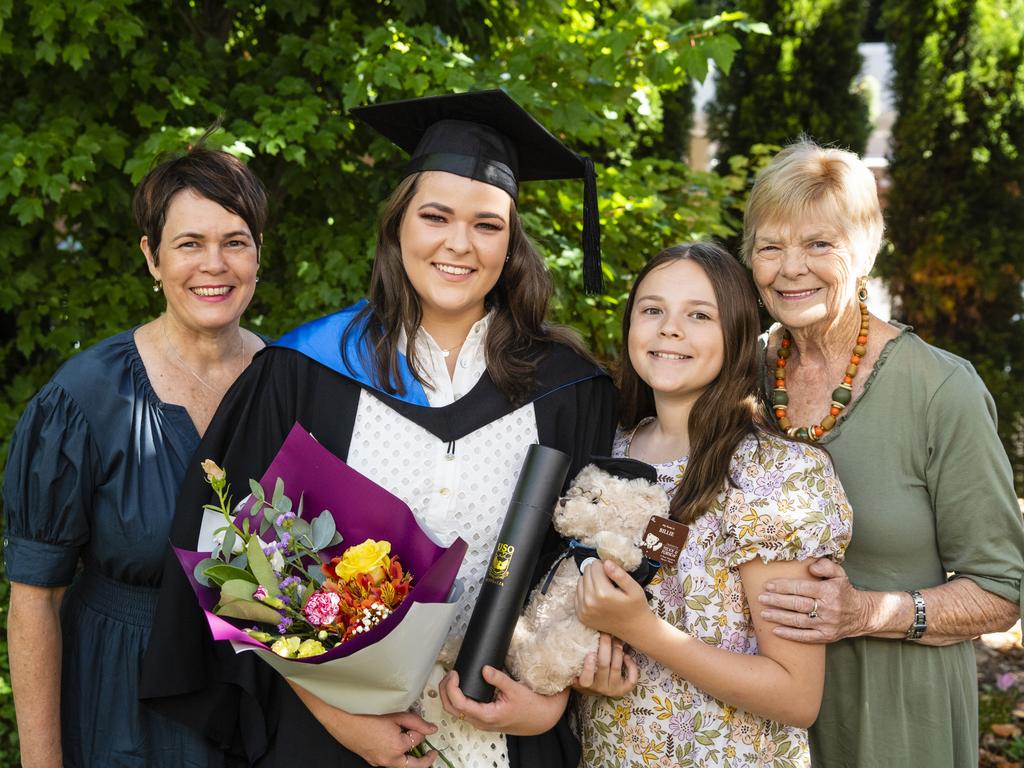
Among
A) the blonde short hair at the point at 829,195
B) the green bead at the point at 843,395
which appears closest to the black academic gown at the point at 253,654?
the green bead at the point at 843,395

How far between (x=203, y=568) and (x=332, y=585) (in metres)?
0.25

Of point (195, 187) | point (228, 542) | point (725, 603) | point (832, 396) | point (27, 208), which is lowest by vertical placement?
point (725, 603)

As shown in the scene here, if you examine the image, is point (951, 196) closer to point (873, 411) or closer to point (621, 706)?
point (873, 411)

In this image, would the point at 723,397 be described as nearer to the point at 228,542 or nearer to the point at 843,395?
the point at 843,395

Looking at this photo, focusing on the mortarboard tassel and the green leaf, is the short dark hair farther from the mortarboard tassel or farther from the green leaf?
the green leaf

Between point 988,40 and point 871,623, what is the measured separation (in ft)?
21.1

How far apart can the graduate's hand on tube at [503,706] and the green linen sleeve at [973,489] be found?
3.33 ft

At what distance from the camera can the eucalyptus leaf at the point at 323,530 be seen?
1.84 metres

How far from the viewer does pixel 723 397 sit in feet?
6.95

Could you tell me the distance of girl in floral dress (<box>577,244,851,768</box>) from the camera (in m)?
1.92

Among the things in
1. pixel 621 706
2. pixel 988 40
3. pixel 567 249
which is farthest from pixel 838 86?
pixel 621 706

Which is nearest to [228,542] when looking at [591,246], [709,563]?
[709,563]

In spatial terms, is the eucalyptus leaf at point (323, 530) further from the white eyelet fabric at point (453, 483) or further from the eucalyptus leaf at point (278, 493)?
the white eyelet fabric at point (453, 483)

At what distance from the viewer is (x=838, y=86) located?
7473mm
